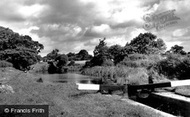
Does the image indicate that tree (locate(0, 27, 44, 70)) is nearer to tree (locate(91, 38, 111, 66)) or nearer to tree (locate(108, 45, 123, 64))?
tree (locate(91, 38, 111, 66))

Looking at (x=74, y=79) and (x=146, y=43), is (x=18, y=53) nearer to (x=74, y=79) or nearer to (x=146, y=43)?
(x=74, y=79)

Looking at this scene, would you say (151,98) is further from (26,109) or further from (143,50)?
(143,50)

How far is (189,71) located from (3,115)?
1351cm

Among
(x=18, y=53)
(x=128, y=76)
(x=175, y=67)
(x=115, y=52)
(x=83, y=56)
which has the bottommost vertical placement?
(x=128, y=76)

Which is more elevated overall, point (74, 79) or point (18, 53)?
point (18, 53)

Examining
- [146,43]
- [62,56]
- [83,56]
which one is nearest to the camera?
[146,43]

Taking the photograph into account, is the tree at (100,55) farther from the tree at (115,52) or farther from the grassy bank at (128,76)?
the grassy bank at (128,76)

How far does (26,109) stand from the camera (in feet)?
19.3

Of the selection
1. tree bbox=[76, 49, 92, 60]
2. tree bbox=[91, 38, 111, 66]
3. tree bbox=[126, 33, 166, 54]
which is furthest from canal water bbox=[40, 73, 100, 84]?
tree bbox=[76, 49, 92, 60]

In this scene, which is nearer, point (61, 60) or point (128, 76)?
point (128, 76)

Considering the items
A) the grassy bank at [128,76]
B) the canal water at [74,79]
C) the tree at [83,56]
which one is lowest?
the canal water at [74,79]

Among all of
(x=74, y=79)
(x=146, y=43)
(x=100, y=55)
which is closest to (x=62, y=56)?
(x=100, y=55)

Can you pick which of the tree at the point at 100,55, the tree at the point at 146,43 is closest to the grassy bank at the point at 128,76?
the tree at the point at 100,55

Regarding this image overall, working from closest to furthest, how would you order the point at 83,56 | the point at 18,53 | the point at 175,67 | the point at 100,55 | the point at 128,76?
1. the point at 175,67
2. the point at 128,76
3. the point at 18,53
4. the point at 100,55
5. the point at 83,56
